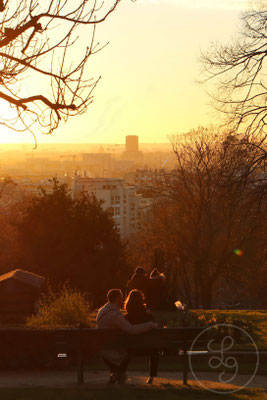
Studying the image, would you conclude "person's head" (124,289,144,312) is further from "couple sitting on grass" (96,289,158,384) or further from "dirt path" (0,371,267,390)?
"dirt path" (0,371,267,390)

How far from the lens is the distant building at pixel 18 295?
1602 cm

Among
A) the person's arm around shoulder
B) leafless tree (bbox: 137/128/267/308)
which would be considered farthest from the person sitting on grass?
leafless tree (bbox: 137/128/267/308)

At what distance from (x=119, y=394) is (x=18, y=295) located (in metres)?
7.08

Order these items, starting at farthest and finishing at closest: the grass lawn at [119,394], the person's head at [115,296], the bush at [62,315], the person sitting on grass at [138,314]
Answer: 1. the bush at [62,315]
2. the person sitting on grass at [138,314]
3. the person's head at [115,296]
4. the grass lawn at [119,394]

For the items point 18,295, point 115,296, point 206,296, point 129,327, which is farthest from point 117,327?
point 206,296

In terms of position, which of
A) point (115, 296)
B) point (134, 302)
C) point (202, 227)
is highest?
point (115, 296)

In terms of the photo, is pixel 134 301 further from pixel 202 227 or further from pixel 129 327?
pixel 202 227

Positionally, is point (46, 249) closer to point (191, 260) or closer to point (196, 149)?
point (191, 260)

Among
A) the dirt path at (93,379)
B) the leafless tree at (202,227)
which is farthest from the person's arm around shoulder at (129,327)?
the leafless tree at (202,227)

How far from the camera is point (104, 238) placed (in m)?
33.3

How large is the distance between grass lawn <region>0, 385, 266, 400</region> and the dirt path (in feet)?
2.58

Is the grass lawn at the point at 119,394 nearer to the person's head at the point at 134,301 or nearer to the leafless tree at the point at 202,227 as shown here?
the person's head at the point at 134,301

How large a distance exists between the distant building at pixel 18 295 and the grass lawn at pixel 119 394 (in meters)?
6.16

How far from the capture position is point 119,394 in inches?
368
